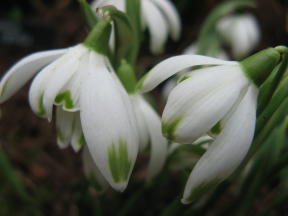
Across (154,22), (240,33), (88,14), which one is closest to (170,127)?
(88,14)

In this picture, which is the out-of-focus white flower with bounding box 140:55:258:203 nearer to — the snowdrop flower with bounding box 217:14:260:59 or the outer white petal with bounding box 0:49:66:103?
the outer white petal with bounding box 0:49:66:103

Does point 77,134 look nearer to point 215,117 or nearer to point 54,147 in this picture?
point 215,117

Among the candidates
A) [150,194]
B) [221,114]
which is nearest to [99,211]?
[150,194]

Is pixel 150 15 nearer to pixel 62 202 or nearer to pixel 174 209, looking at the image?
pixel 174 209

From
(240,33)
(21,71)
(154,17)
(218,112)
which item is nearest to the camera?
(218,112)

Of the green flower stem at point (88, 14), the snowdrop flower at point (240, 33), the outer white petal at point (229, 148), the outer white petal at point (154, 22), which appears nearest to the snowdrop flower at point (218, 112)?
the outer white petal at point (229, 148)

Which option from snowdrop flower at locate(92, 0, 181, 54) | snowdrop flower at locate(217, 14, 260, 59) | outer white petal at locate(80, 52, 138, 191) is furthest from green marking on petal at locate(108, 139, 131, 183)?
snowdrop flower at locate(217, 14, 260, 59)
